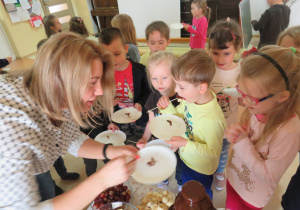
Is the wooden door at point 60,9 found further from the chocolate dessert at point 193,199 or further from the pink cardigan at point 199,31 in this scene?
the chocolate dessert at point 193,199

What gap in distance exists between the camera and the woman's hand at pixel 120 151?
1.07 metres

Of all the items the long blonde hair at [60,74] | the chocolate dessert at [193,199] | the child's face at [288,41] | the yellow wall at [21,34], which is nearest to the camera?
the chocolate dessert at [193,199]

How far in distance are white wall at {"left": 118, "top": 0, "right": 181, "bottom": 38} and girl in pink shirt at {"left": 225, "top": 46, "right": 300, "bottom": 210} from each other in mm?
4012

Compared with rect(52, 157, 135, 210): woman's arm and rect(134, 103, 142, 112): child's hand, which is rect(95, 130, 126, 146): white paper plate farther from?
rect(52, 157, 135, 210): woman's arm

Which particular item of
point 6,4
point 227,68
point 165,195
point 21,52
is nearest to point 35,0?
point 6,4

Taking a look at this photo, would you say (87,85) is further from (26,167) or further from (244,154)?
(244,154)

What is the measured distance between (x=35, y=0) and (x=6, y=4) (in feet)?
2.43

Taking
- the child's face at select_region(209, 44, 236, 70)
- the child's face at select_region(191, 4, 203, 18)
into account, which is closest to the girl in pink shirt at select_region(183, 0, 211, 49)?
the child's face at select_region(191, 4, 203, 18)

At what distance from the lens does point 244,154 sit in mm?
950

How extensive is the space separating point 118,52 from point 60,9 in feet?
18.3

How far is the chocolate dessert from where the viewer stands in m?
0.46

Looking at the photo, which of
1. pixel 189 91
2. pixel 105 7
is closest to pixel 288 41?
pixel 189 91

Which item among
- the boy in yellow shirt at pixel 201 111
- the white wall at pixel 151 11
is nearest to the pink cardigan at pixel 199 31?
the white wall at pixel 151 11

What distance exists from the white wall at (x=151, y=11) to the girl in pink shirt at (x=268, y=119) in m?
4.01
